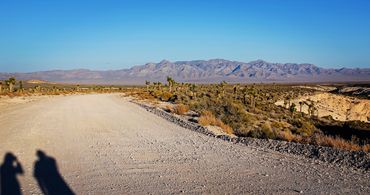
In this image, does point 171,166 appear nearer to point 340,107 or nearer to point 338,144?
point 338,144

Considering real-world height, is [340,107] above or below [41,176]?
below

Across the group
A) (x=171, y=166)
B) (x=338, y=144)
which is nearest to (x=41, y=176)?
(x=171, y=166)

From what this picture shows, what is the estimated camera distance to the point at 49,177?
8.67 metres

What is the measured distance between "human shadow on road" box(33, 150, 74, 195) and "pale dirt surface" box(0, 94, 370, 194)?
146mm

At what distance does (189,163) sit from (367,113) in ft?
214

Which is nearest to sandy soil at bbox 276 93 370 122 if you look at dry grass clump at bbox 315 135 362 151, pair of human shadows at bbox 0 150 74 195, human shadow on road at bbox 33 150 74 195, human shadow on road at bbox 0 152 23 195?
dry grass clump at bbox 315 135 362 151

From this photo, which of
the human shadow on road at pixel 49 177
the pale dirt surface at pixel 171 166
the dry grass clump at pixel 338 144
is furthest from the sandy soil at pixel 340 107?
the human shadow on road at pixel 49 177

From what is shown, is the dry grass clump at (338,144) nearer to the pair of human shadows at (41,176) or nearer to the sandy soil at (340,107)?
the pair of human shadows at (41,176)

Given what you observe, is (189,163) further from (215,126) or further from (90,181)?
(215,126)

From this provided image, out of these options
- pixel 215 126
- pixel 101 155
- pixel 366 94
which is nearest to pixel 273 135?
pixel 215 126

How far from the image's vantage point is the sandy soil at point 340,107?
65438mm

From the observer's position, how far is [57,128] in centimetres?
1802

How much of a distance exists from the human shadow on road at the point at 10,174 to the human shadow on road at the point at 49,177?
16.6 inches

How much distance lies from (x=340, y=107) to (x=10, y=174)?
70.0m
